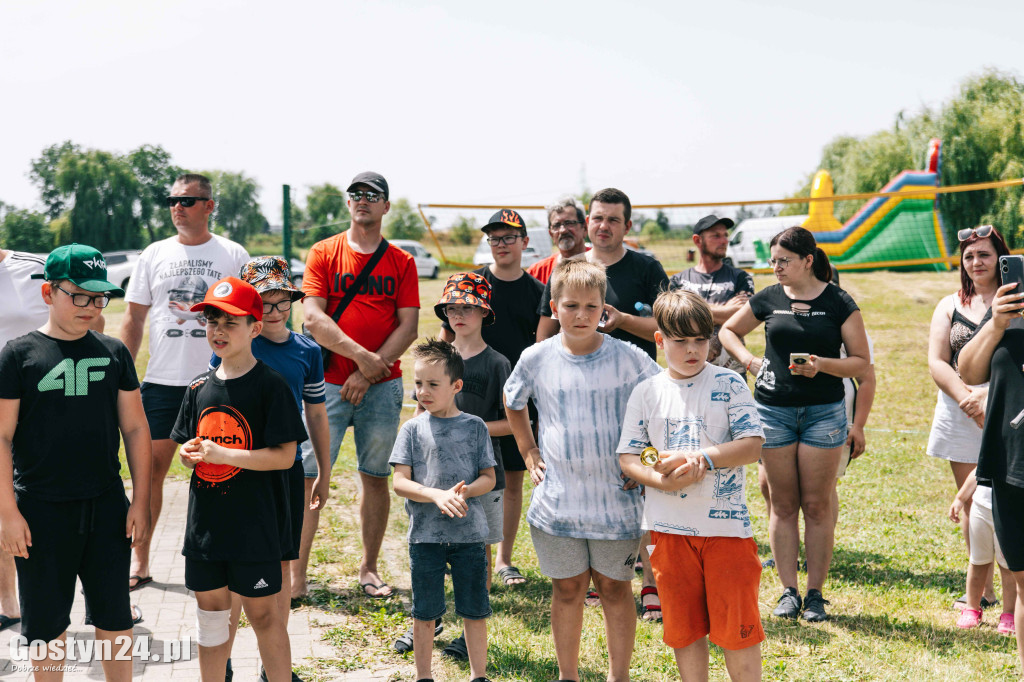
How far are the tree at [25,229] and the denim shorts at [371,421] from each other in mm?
17356

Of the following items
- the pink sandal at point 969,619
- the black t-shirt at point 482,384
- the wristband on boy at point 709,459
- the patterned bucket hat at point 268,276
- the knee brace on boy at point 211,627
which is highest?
A: the patterned bucket hat at point 268,276

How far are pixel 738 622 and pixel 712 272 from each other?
10.1ft

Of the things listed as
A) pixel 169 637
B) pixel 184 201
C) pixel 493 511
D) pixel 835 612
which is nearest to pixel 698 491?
pixel 493 511

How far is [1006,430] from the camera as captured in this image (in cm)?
352

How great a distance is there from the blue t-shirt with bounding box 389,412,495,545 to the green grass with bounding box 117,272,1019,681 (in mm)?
742

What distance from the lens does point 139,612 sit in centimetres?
471

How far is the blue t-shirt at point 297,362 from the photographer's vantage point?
4.13 metres

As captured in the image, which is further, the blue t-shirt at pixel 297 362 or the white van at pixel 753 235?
the white van at pixel 753 235

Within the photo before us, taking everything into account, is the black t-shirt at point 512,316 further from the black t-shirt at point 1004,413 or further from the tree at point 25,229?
the tree at point 25,229

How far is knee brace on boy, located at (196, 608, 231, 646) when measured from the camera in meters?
3.39

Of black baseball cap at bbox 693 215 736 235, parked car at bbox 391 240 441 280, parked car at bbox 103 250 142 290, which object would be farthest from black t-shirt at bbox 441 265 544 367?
parked car at bbox 391 240 441 280

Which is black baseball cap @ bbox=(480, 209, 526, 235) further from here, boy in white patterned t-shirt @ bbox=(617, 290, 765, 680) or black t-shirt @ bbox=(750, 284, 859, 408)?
boy in white patterned t-shirt @ bbox=(617, 290, 765, 680)

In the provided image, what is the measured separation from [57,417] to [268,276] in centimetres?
120

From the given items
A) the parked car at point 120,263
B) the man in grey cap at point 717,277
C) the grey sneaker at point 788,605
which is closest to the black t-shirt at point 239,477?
the grey sneaker at point 788,605
